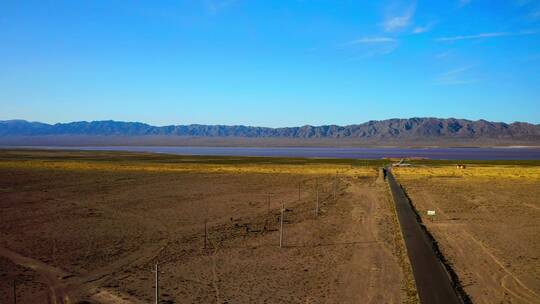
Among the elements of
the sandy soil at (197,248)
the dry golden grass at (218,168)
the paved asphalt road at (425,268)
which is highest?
the dry golden grass at (218,168)

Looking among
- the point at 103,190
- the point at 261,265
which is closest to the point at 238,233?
the point at 261,265

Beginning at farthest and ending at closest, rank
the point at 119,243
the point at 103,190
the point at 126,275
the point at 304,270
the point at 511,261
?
the point at 103,190
the point at 119,243
the point at 511,261
the point at 304,270
the point at 126,275

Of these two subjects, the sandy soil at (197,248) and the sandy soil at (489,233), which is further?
the sandy soil at (489,233)

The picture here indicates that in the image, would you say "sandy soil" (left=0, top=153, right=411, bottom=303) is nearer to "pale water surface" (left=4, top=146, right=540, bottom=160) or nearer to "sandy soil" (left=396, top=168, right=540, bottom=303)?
"sandy soil" (left=396, top=168, right=540, bottom=303)

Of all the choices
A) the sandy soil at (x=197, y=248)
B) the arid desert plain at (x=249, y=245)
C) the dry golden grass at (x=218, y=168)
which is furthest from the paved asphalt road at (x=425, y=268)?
the dry golden grass at (x=218, y=168)

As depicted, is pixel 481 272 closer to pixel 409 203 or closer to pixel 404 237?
pixel 404 237

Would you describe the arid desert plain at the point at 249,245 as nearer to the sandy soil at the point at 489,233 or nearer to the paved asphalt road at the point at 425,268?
A: the sandy soil at the point at 489,233
